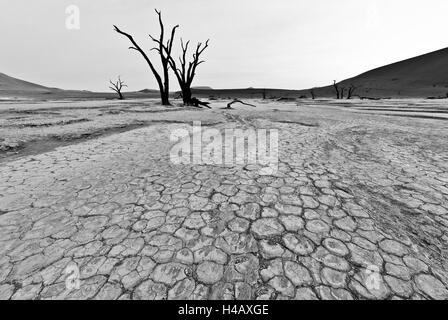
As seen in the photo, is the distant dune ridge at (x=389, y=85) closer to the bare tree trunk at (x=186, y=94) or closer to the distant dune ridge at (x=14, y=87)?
the distant dune ridge at (x=14, y=87)

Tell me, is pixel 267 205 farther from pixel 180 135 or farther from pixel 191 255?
pixel 180 135

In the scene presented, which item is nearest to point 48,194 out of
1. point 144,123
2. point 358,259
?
point 358,259

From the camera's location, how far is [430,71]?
6538 centimetres

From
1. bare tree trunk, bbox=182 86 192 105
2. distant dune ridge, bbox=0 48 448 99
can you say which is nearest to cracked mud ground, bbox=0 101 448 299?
bare tree trunk, bbox=182 86 192 105

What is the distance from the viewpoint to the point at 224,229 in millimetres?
2152

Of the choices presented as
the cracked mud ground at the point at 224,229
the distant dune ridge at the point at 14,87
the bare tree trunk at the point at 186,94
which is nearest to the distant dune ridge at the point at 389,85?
the distant dune ridge at the point at 14,87

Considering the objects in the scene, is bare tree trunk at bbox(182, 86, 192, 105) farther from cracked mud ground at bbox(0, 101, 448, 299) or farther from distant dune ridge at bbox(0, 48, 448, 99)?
distant dune ridge at bbox(0, 48, 448, 99)

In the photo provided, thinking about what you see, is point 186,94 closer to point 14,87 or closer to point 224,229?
point 224,229

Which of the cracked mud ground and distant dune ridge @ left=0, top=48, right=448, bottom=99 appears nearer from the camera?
the cracked mud ground

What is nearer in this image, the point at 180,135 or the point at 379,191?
the point at 379,191

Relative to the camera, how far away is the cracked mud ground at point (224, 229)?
5.12ft

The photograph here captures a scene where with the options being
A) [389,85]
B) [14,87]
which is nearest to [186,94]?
[389,85]

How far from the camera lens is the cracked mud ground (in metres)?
1.56

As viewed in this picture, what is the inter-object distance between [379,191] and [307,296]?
2199 millimetres
